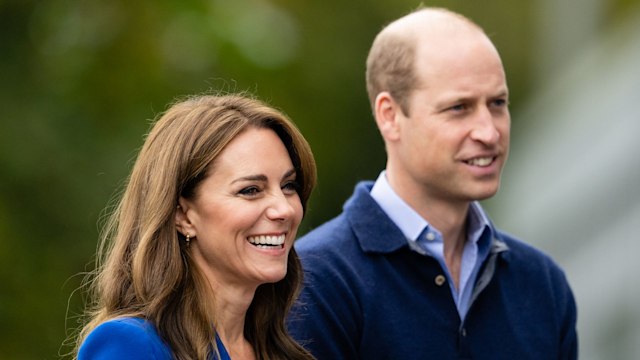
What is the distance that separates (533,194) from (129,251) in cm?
927

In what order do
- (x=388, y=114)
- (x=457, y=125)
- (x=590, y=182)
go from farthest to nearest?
(x=590, y=182), (x=388, y=114), (x=457, y=125)

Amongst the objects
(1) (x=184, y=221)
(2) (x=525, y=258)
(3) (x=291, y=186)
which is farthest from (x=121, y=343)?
(2) (x=525, y=258)

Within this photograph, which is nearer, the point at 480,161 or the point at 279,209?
the point at 279,209

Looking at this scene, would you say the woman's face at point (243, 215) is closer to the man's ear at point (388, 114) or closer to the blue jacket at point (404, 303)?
the blue jacket at point (404, 303)

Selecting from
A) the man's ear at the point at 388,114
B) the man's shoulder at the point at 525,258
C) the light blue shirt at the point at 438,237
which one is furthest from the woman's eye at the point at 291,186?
the man's shoulder at the point at 525,258

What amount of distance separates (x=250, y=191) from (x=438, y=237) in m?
1.14

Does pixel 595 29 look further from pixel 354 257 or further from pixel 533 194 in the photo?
pixel 354 257

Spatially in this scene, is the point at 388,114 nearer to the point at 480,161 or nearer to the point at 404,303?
A: the point at 480,161

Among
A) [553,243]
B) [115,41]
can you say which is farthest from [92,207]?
[553,243]

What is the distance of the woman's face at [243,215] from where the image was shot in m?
3.90

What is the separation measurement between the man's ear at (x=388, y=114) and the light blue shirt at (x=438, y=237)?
0.47 feet

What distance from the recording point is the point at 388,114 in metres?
5.09

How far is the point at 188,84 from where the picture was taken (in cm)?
830

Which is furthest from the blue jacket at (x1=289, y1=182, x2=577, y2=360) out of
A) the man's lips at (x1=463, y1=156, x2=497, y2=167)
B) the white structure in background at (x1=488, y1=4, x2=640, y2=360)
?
the white structure in background at (x1=488, y1=4, x2=640, y2=360)
